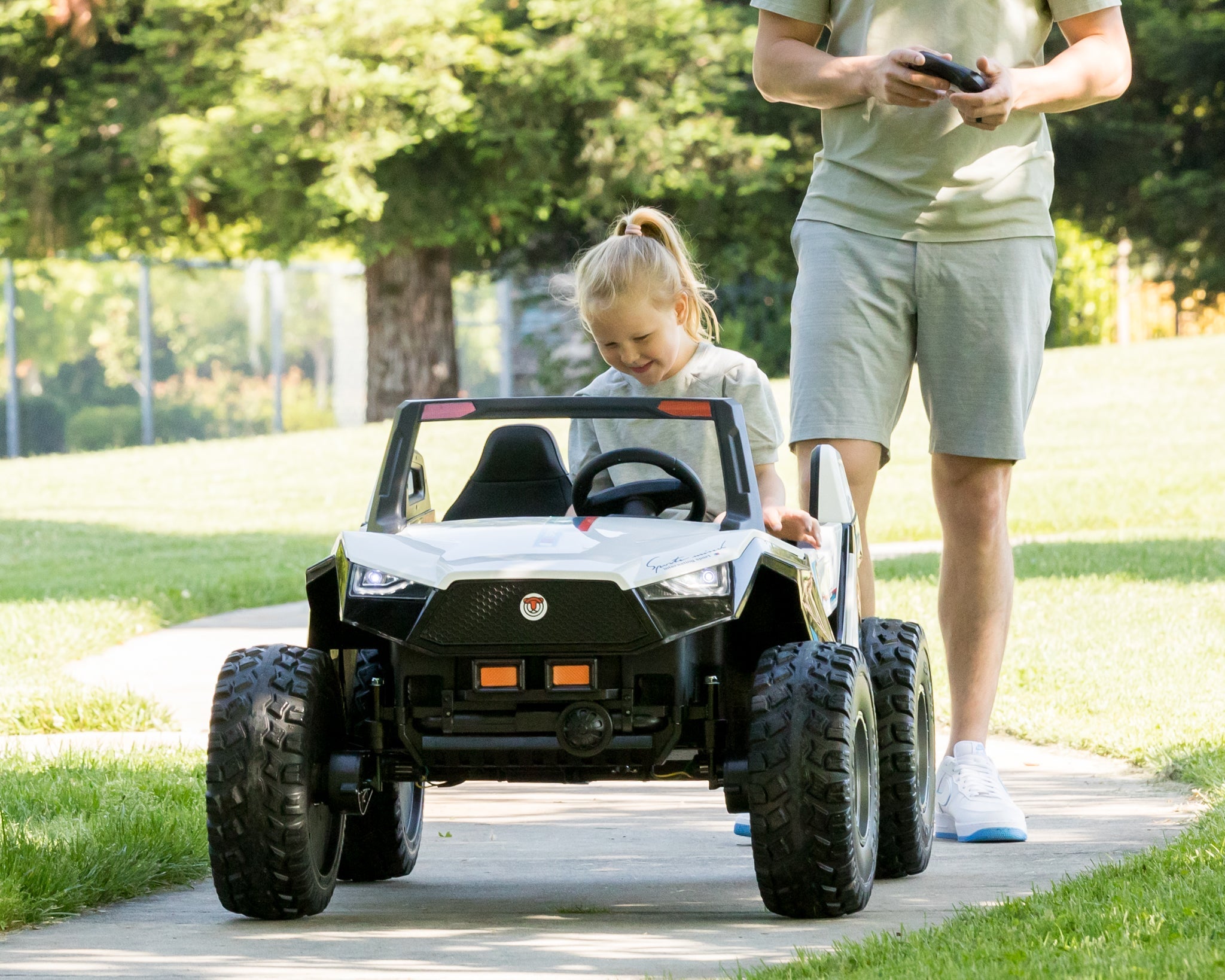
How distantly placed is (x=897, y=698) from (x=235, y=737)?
140 cm

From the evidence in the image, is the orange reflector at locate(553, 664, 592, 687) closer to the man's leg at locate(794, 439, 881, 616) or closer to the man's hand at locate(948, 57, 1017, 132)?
the man's leg at locate(794, 439, 881, 616)

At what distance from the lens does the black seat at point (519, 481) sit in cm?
434

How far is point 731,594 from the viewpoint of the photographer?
3455 millimetres

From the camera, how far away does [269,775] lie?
3484 millimetres

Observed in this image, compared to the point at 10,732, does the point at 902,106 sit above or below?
above

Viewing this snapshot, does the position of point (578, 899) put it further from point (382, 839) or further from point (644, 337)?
point (644, 337)

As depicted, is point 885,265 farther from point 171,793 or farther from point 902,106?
point 171,793

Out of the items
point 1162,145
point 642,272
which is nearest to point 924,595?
point 642,272

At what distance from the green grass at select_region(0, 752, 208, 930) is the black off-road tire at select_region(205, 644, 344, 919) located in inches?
15.4

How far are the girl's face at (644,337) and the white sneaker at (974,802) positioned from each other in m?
1.15

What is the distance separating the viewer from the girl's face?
443 centimetres

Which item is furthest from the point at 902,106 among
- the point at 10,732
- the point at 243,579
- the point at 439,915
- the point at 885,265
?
Answer: the point at 243,579

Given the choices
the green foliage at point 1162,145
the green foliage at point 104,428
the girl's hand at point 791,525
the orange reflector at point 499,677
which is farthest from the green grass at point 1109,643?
the green foliage at point 104,428

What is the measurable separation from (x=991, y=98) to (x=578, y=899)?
1974 millimetres
